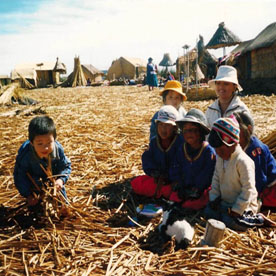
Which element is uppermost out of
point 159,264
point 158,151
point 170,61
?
point 170,61

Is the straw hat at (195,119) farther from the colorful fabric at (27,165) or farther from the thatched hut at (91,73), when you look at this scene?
the thatched hut at (91,73)

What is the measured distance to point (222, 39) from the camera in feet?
50.4

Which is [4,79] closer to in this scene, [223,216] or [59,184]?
[59,184]

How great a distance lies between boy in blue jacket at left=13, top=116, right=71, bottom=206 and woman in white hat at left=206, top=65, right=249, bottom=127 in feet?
6.16

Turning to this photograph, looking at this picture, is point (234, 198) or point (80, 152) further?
point (80, 152)

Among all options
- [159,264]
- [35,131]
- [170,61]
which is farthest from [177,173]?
[170,61]

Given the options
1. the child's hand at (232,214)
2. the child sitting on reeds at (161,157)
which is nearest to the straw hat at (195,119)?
the child sitting on reeds at (161,157)

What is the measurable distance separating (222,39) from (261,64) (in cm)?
282

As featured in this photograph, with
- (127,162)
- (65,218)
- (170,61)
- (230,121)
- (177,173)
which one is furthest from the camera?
(170,61)

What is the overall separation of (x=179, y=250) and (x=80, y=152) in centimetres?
259

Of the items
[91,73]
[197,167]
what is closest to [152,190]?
[197,167]

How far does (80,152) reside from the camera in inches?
164

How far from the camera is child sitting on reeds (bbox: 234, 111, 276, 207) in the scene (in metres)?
2.44

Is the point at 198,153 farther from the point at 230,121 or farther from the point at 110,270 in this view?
the point at 110,270
